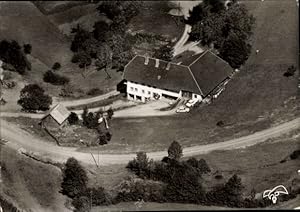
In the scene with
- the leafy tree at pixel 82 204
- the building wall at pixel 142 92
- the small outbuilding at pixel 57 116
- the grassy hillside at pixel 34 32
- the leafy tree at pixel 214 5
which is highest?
the leafy tree at pixel 214 5

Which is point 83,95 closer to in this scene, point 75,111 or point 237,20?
point 75,111

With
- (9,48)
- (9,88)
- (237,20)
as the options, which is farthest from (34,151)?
(237,20)

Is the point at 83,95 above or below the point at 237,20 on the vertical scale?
below

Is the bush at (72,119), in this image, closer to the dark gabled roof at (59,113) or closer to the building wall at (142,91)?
the dark gabled roof at (59,113)

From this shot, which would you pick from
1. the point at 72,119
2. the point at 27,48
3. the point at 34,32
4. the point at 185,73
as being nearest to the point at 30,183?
the point at 72,119

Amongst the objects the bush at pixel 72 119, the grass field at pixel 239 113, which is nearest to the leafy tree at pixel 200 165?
the grass field at pixel 239 113

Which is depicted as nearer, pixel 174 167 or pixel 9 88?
Answer: pixel 174 167

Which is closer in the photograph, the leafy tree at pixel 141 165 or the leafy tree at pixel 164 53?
the leafy tree at pixel 141 165
